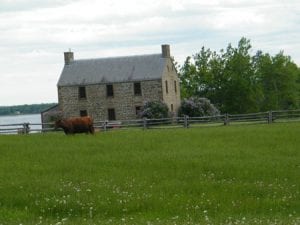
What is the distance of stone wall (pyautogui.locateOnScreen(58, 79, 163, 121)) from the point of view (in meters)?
73.6

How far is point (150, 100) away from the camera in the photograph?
237ft

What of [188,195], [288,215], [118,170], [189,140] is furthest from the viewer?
[189,140]

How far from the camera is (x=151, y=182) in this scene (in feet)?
67.9

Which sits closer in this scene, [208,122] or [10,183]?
[10,183]

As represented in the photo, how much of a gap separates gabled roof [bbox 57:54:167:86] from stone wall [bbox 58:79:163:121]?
630mm

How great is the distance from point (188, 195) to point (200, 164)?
4793 millimetres

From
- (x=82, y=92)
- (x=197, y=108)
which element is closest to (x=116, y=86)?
(x=82, y=92)

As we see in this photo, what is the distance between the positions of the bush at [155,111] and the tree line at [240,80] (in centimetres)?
2611

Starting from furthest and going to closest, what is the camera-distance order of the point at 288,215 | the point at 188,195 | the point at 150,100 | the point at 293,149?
the point at 150,100 → the point at 293,149 → the point at 188,195 → the point at 288,215

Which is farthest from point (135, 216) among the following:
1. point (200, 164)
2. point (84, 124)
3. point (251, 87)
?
point (251, 87)

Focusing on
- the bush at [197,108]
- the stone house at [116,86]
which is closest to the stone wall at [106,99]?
the stone house at [116,86]

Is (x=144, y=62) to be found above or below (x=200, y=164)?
above

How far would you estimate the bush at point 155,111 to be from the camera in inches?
2717

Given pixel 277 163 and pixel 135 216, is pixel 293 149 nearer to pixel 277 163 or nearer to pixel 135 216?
pixel 277 163
